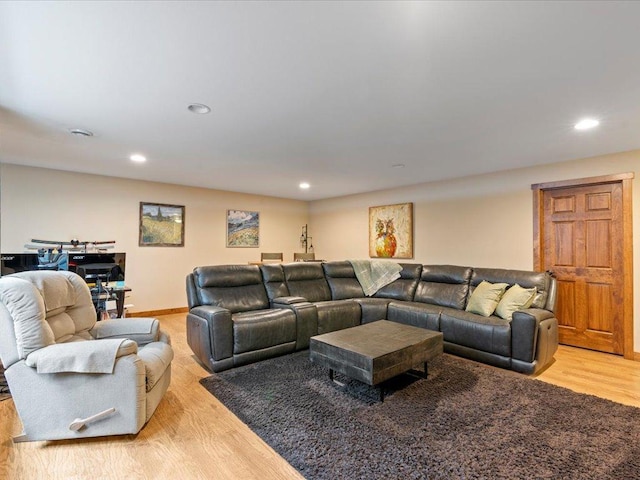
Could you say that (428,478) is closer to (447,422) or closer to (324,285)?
(447,422)

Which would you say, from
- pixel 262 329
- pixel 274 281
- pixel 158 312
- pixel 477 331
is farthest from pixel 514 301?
pixel 158 312

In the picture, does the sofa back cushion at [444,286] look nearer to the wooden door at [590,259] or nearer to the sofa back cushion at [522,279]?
the sofa back cushion at [522,279]

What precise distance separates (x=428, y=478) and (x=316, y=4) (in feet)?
7.85

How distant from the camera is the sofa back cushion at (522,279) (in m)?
3.54

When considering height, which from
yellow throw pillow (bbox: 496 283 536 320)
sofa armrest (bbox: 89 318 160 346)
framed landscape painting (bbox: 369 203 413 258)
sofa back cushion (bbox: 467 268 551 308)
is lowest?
sofa armrest (bbox: 89 318 160 346)

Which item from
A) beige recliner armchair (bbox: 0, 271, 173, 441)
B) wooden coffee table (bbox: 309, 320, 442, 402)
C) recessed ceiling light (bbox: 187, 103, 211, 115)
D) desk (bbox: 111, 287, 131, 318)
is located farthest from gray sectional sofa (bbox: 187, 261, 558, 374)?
recessed ceiling light (bbox: 187, 103, 211, 115)

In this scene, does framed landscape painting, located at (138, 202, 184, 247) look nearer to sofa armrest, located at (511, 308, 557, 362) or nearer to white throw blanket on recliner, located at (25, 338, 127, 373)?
white throw blanket on recliner, located at (25, 338, 127, 373)

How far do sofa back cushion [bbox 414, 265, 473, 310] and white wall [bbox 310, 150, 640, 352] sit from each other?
63 centimetres

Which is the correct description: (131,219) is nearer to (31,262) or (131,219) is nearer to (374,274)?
(31,262)

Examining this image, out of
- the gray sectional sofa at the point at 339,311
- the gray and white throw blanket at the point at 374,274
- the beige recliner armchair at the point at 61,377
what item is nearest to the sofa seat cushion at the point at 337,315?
the gray sectional sofa at the point at 339,311

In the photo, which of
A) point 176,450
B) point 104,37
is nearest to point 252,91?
point 104,37

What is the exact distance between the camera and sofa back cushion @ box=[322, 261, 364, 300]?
4797 millimetres

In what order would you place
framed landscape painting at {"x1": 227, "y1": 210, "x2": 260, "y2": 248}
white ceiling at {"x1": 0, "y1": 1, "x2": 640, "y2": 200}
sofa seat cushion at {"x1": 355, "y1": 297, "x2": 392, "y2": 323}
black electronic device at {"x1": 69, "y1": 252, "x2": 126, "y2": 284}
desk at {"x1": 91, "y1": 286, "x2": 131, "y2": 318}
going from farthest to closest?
framed landscape painting at {"x1": 227, "y1": 210, "x2": 260, "y2": 248} < sofa seat cushion at {"x1": 355, "y1": 297, "x2": 392, "y2": 323} < black electronic device at {"x1": 69, "y1": 252, "x2": 126, "y2": 284} < desk at {"x1": 91, "y1": 286, "x2": 131, "y2": 318} < white ceiling at {"x1": 0, "y1": 1, "x2": 640, "y2": 200}

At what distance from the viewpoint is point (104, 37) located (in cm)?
164
